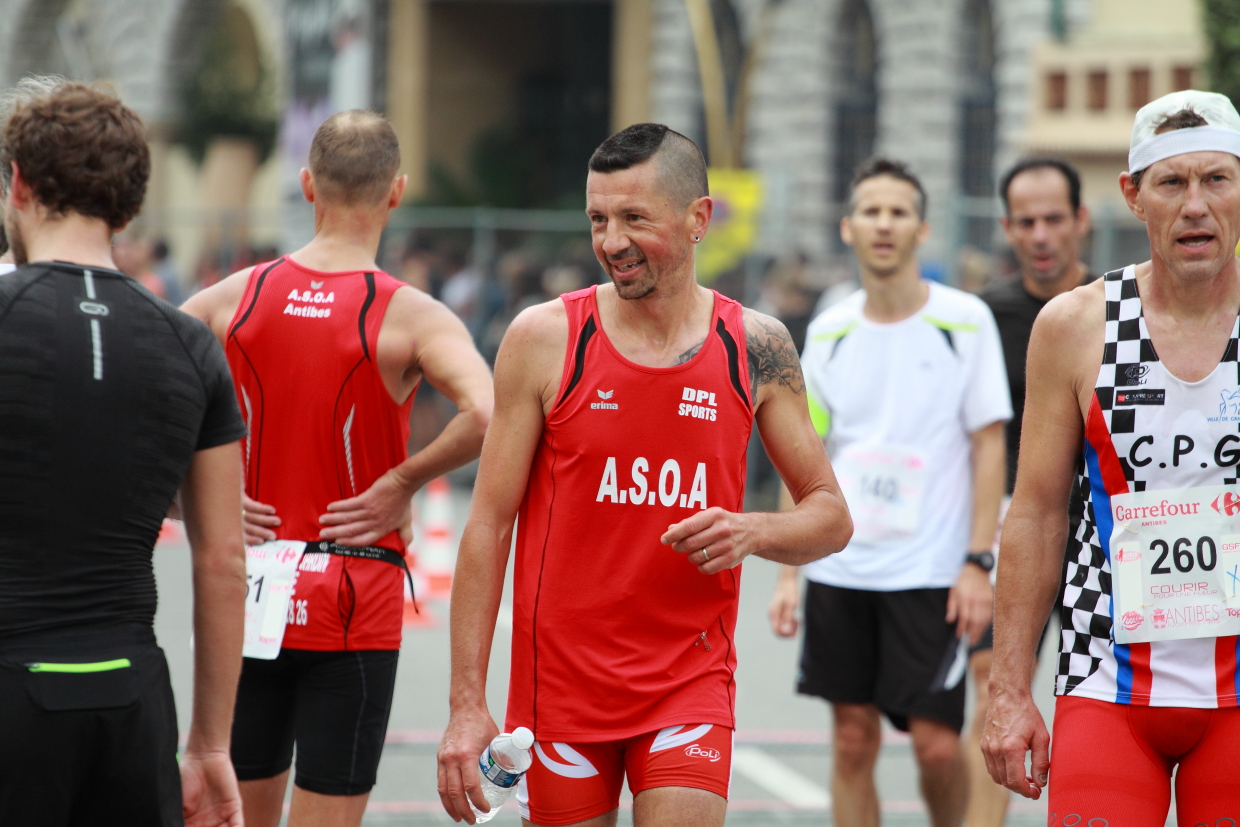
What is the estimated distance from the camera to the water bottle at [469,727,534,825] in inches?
149

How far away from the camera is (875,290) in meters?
6.24

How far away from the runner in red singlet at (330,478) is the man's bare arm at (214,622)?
123 centimetres

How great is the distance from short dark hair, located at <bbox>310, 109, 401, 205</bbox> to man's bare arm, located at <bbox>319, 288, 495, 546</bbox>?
0.33 m

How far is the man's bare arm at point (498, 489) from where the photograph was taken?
387cm

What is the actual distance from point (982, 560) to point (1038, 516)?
2.08 metres

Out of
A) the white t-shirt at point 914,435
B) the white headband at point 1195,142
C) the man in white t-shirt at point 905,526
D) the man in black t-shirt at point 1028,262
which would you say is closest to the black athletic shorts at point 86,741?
the white headband at point 1195,142

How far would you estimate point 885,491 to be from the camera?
600 cm

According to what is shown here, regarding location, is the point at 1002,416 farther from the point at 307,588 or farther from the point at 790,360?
the point at 307,588

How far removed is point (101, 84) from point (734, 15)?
74.8 feet

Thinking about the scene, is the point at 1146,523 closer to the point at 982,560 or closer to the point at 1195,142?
the point at 1195,142

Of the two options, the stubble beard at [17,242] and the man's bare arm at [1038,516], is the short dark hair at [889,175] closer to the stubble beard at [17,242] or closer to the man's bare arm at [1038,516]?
the man's bare arm at [1038,516]

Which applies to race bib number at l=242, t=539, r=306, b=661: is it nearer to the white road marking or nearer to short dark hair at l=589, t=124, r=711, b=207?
short dark hair at l=589, t=124, r=711, b=207

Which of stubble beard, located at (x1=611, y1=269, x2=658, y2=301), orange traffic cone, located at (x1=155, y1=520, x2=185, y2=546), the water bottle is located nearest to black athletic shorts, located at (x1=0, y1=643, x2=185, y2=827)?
the water bottle

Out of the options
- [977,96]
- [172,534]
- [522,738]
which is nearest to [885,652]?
[522,738]
